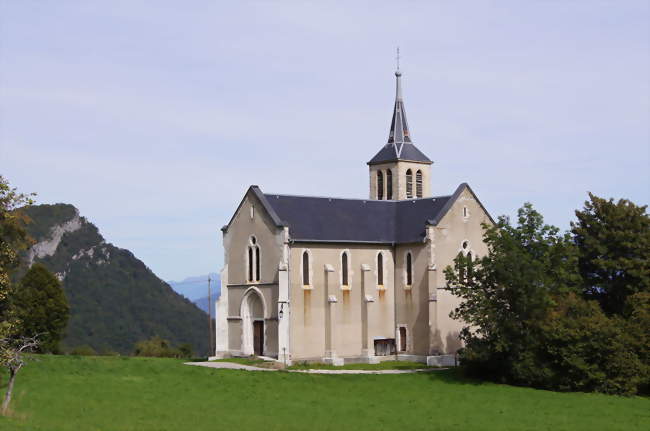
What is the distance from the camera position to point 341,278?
197 feet

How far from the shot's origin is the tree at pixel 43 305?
74688 millimetres

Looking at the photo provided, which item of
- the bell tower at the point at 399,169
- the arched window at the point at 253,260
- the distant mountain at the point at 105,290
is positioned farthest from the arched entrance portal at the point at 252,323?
the distant mountain at the point at 105,290

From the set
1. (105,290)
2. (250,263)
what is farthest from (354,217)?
(105,290)

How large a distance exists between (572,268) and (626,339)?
5.39 metres

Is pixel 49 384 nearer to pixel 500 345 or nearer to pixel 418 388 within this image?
pixel 418 388

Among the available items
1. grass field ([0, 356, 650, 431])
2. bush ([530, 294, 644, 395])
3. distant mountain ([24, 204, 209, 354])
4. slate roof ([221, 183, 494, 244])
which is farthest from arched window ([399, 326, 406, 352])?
distant mountain ([24, 204, 209, 354])

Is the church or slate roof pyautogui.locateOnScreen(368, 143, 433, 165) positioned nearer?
the church

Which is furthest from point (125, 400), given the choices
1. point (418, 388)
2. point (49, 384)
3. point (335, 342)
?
point (335, 342)

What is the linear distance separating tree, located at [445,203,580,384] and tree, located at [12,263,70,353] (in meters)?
36.8

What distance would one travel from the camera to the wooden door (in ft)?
197

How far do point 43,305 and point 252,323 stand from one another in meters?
23.4

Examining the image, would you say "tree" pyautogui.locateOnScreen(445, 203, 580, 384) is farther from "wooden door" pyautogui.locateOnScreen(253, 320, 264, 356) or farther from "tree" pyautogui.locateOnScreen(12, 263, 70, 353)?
"tree" pyautogui.locateOnScreen(12, 263, 70, 353)

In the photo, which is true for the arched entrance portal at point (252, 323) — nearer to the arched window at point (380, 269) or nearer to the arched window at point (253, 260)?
the arched window at point (253, 260)

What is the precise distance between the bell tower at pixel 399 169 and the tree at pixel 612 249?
11.6 metres
